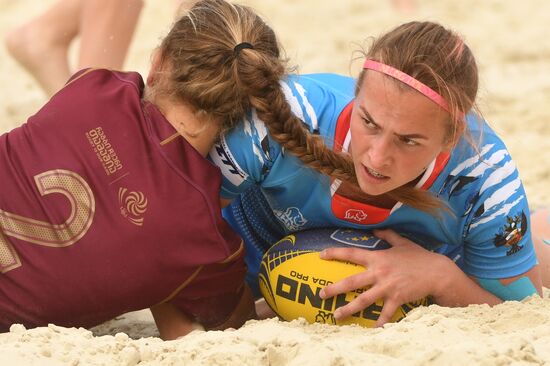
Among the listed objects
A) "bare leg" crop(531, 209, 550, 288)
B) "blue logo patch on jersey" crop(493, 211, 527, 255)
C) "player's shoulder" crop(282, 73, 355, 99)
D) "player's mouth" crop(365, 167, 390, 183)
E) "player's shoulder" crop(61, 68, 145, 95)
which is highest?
"player's shoulder" crop(61, 68, 145, 95)

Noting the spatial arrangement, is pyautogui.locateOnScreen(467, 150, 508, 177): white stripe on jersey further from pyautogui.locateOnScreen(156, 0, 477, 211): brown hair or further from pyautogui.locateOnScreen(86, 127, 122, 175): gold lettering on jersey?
pyautogui.locateOnScreen(86, 127, 122, 175): gold lettering on jersey

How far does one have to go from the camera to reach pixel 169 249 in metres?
2.58

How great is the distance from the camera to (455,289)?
8.95 ft

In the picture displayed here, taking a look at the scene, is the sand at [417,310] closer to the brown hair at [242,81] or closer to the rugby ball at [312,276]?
the rugby ball at [312,276]

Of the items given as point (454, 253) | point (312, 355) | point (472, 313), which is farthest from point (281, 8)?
point (312, 355)

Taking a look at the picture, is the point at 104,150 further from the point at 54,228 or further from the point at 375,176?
the point at 375,176

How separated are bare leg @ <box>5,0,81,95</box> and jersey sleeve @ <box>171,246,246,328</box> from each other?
140 centimetres

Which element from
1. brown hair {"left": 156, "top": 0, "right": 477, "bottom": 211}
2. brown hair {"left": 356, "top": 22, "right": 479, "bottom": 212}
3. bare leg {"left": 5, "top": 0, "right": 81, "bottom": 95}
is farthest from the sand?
bare leg {"left": 5, "top": 0, "right": 81, "bottom": 95}

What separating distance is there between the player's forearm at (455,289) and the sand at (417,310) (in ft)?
0.30

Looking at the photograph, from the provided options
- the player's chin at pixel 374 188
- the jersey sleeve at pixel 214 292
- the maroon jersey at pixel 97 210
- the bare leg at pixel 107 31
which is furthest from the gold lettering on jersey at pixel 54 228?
the bare leg at pixel 107 31

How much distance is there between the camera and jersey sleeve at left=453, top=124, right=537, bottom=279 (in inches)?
105

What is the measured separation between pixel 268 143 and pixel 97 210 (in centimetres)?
49

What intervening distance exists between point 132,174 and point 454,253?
1.04m

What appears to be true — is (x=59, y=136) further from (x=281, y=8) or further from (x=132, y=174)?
(x=281, y=8)
